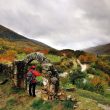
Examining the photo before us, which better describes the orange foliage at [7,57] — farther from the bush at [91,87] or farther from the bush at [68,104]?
the bush at [68,104]

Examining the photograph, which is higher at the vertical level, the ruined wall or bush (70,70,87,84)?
the ruined wall

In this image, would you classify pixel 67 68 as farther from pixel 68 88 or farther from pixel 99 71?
pixel 68 88

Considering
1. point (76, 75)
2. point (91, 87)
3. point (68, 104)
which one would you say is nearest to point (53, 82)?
point (68, 104)

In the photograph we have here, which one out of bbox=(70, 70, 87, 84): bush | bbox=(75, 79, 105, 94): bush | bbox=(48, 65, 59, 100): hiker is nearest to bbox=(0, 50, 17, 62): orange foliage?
bbox=(70, 70, 87, 84): bush

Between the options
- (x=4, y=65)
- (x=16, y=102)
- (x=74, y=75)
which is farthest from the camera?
(x=74, y=75)

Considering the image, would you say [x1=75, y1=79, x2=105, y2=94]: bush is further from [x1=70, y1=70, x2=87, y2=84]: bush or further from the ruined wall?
the ruined wall

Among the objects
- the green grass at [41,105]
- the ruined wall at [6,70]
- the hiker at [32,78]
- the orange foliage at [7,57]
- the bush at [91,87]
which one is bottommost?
the green grass at [41,105]

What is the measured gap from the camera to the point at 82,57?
198ft

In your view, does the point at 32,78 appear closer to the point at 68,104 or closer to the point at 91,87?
the point at 68,104

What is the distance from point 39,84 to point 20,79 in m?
1.95

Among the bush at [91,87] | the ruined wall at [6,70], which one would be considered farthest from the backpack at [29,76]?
the bush at [91,87]

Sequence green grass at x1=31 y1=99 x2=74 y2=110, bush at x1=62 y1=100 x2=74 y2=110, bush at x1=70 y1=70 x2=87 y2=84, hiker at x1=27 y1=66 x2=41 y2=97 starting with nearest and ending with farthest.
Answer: bush at x1=62 y1=100 x2=74 y2=110, green grass at x1=31 y1=99 x2=74 y2=110, hiker at x1=27 y1=66 x2=41 y2=97, bush at x1=70 y1=70 x2=87 y2=84

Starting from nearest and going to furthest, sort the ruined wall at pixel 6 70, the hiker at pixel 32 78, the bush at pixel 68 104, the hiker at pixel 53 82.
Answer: the bush at pixel 68 104 → the hiker at pixel 53 82 → the hiker at pixel 32 78 → the ruined wall at pixel 6 70

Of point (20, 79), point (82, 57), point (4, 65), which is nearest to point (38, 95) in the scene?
point (20, 79)
